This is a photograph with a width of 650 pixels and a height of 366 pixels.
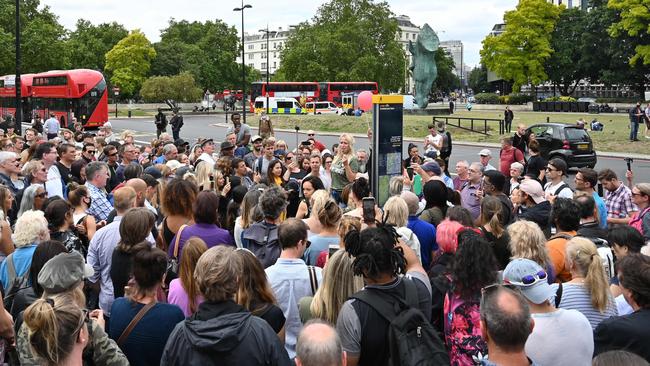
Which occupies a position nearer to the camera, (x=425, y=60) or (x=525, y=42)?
(x=425, y=60)

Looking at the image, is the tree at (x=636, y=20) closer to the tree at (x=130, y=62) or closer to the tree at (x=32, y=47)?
the tree at (x=32, y=47)

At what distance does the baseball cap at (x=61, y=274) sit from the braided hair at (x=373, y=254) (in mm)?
1647

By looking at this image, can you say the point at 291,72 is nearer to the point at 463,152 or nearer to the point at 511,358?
the point at 463,152

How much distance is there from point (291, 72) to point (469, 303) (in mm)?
80455

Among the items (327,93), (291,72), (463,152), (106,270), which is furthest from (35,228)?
(291,72)

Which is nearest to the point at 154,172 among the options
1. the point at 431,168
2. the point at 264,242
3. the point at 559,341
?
the point at 431,168

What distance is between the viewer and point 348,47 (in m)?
78.7

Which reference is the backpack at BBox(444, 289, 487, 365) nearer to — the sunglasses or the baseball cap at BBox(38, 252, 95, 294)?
the sunglasses

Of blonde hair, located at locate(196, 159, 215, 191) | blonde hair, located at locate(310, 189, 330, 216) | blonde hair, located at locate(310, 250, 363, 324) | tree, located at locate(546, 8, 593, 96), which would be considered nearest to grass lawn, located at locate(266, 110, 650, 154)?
blonde hair, located at locate(196, 159, 215, 191)

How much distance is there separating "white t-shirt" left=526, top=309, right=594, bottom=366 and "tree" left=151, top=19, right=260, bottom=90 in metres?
91.7

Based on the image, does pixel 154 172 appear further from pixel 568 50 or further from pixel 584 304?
pixel 568 50

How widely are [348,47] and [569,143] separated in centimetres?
5717

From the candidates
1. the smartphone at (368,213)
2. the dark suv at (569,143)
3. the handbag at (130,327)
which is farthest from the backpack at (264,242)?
the dark suv at (569,143)

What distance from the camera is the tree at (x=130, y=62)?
8875 centimetres
